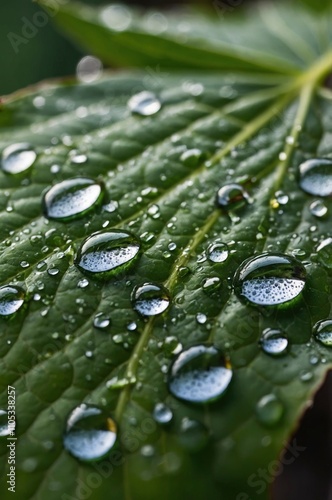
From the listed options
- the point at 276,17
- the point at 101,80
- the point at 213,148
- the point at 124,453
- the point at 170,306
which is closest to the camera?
the point at 124,453

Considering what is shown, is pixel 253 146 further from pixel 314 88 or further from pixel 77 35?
pixel 77 35

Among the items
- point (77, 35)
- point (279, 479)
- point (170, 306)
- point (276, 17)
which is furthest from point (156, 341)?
point (276, 17)

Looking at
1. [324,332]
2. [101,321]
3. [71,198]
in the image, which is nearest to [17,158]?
[71,198]

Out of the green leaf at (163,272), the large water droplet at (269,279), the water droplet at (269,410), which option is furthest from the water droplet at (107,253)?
the water droplet at (269,410)

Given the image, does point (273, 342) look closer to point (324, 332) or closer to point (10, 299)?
point (324, 332)

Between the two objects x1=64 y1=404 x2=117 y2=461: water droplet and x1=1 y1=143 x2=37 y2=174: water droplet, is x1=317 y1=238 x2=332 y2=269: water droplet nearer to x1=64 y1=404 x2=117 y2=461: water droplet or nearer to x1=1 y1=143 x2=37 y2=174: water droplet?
x1=64 y1=404 x2=117 y2=461: water droplet
